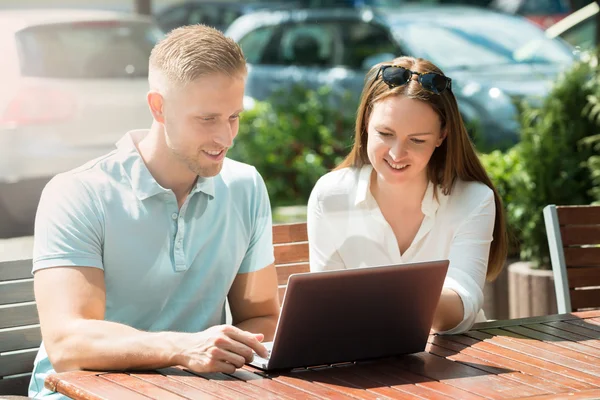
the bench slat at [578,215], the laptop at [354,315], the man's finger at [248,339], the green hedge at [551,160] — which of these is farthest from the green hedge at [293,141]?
the man's finger at [248,339]

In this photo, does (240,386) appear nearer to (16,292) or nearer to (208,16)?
(16,292)

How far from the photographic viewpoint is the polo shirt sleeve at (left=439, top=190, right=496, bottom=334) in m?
2.94

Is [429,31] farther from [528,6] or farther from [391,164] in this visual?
[391,164]

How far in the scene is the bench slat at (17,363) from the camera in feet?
9.75

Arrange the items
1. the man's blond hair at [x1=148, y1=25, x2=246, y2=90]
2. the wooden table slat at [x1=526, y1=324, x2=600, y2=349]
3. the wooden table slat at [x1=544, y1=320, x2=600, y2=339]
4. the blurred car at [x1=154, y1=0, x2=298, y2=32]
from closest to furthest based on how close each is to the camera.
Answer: the man's blond hair at [x1=148, y1=25, x2=246, y2=90], the wooden table slat at [x1=526, y1=324, x2=600, y2=349], the wooden table slat at [x1=544, y1=320, x2=600, y2=339], the blurred car at [x1=154, y1=0, x2=298, y2=32]

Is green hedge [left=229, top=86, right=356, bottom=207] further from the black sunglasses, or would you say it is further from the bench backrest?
the black sunglasses

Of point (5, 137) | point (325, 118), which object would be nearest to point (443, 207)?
point (5, 137)

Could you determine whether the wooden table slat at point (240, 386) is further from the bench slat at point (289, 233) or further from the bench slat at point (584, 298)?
the bench slat at point (584, 298)

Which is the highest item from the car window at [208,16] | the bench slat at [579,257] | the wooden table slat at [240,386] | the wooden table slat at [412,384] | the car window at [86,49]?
the car window at [208,16]

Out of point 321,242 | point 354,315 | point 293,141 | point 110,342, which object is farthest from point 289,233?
point 293,141

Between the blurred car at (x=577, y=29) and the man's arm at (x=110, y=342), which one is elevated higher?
the blurred car at (x=577, y=29)

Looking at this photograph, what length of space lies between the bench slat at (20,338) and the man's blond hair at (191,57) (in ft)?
2.48

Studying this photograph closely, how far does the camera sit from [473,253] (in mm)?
3031

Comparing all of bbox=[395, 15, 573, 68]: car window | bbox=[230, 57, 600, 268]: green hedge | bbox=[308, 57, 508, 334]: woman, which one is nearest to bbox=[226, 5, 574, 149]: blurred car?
bbox=[395, 15, 573, 68]: car window
